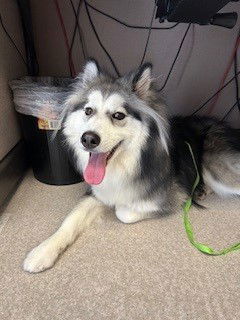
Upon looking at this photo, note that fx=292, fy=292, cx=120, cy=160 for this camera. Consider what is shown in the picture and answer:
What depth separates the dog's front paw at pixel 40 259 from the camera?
3.48 ft

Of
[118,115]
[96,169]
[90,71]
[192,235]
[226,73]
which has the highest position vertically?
[90,71]

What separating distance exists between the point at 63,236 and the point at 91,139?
1.39ft

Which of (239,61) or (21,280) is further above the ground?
(239,61)

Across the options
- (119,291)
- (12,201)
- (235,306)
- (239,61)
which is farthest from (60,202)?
(239,61)

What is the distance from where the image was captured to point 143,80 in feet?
3.81

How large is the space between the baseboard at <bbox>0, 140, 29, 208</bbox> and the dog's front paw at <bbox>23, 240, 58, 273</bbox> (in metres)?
0.41

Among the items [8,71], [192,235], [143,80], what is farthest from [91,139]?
[8,71]

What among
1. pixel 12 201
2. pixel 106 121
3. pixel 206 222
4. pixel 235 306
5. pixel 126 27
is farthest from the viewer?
pixel 126 27

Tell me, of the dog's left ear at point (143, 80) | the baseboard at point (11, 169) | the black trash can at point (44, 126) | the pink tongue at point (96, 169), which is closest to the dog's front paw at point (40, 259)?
the pink tongue at point (96, 169)

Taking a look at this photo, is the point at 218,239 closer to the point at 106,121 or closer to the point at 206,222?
the point at 206,222

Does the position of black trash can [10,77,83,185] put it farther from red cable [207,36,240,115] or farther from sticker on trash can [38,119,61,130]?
red cable [207,36,240,115]

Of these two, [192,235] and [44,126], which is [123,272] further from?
[44,126]

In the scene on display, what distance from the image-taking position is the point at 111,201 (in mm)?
1318

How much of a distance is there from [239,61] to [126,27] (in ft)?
2.62
